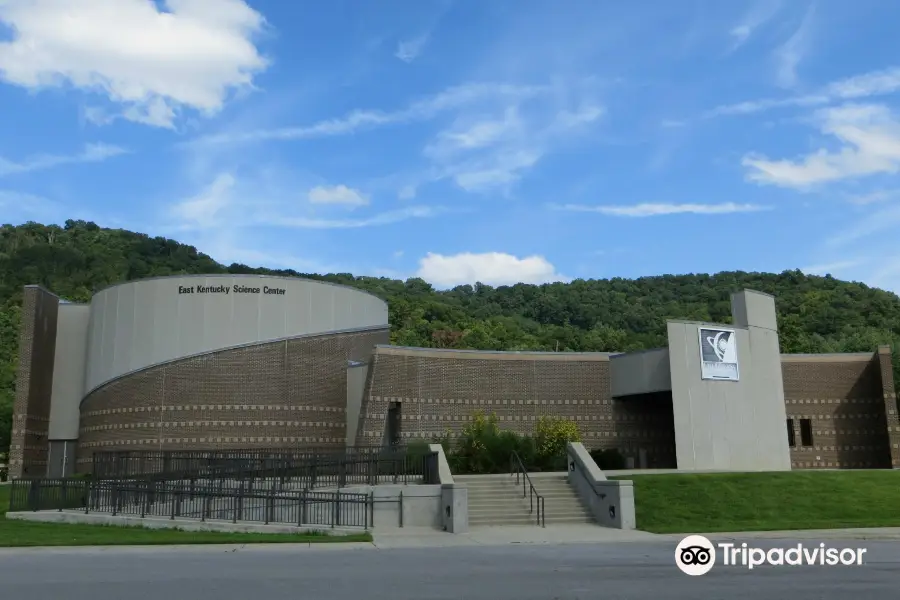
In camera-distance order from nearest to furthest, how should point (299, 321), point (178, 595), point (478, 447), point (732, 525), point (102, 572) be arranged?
point (178, 595) → point (102, 572) → point (732, 525) → point (478, 447) → point (299, 321)

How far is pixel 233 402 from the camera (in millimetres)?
41250

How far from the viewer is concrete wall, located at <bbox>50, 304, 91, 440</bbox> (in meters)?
47.2

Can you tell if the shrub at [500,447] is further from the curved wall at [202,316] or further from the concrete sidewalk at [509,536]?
the curved wall at [202,316]

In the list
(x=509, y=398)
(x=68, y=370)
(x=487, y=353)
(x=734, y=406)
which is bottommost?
(x=734, y=406)

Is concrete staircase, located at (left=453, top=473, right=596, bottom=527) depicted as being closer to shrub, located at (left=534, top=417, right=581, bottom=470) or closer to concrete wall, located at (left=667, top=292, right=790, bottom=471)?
shrub, located at (left=534, top=417, right=581, bottom=470)

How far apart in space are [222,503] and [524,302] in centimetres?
11258

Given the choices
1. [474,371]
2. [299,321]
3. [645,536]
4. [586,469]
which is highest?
[299,321]

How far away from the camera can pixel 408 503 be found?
24.1m

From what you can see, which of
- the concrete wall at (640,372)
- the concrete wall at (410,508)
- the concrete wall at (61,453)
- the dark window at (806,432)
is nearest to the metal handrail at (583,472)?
the concrete wall at (410,508)

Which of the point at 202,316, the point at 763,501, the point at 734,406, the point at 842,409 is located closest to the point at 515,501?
the point at 763,501

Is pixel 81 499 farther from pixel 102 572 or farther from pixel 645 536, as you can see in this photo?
pixel 645 536

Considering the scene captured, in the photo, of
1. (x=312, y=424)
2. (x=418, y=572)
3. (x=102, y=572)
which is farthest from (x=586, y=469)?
(x=312, y=424)

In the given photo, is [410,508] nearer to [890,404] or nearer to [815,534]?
[815,534]

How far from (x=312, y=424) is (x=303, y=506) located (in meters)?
20.0
